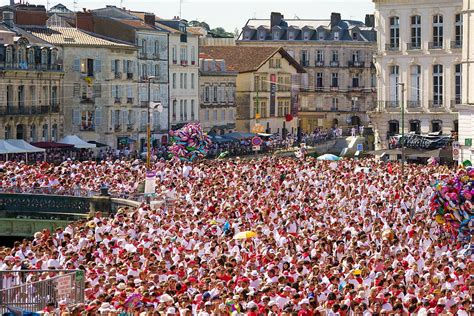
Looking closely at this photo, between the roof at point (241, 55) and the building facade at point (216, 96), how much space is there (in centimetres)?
235

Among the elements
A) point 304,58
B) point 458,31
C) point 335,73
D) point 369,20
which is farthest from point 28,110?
point 369,20

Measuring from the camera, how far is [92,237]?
37625 millimetres

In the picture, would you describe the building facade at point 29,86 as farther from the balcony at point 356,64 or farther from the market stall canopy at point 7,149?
the balcony at point 356,64

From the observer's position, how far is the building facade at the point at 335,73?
446 ft

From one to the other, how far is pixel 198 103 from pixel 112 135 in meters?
17.6

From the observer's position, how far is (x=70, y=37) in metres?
90.1

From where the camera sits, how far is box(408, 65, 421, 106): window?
3580 inches

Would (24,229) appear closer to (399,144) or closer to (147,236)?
(147,236)

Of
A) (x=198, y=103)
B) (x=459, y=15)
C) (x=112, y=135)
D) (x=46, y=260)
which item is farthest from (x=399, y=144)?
(x=46, y=260)

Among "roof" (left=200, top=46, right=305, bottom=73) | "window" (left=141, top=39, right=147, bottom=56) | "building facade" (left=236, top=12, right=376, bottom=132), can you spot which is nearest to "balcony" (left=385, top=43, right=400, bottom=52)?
"window" (left=141, top=39, right=147, bottom=56)

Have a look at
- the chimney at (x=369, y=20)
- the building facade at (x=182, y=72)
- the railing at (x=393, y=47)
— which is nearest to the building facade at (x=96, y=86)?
the building facade at (x=182, y=72)

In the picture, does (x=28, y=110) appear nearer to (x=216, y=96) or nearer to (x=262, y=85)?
(x=216, y=96)

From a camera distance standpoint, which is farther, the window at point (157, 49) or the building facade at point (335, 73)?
the building facade at point (335, 73)

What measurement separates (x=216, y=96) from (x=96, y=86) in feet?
73.3
